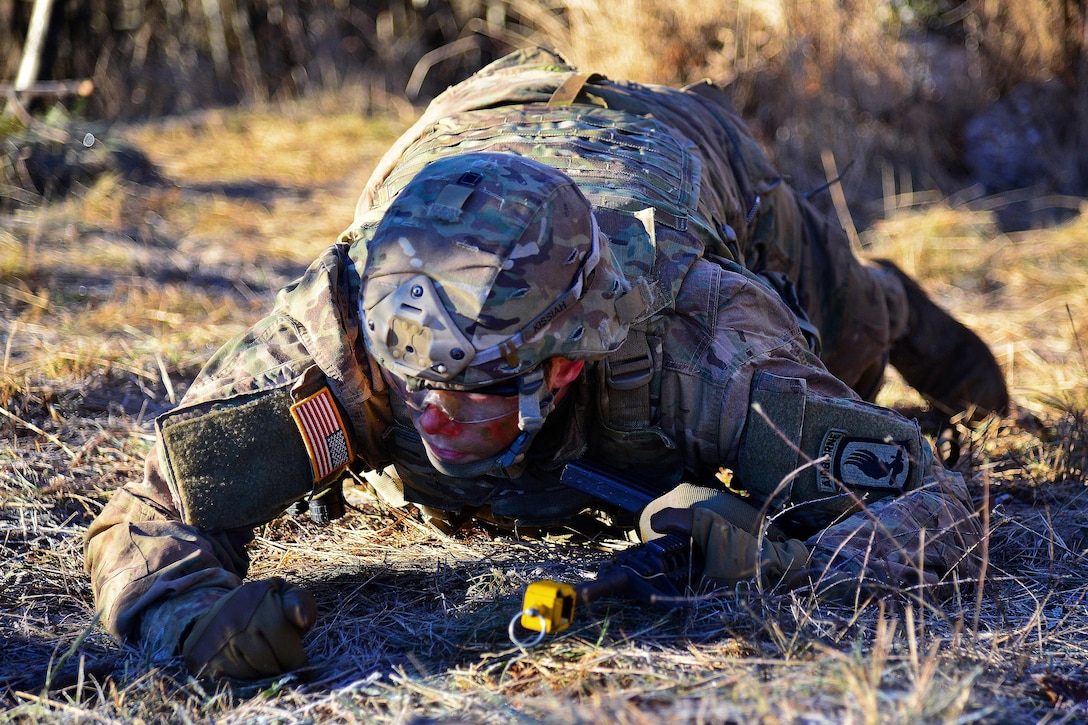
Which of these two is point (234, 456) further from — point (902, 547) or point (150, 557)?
point (902, 547)

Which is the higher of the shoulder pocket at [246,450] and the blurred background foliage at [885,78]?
the blurred background foliage at [885,78]

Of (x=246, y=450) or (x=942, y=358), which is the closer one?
(x=246, y=450)

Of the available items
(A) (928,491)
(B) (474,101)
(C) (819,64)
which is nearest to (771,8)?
(C) (819,64)

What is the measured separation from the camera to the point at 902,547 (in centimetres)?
221

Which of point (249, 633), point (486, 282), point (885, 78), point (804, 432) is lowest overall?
point (249, 633)

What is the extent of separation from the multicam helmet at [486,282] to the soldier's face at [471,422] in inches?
2.0

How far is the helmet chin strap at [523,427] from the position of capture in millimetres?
2189

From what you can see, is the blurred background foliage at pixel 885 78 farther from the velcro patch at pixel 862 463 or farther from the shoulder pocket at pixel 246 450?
the shoulder pocket at pixel 246 450

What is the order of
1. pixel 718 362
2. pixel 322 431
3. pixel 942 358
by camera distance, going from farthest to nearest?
1. pixel 942 358
2. pixel 718 362
3. pixel 322 431

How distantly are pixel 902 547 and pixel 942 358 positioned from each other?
6.37 feet

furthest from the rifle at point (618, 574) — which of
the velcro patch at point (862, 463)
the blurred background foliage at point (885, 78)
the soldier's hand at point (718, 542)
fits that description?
the blurred background foliage at point (885, 78)

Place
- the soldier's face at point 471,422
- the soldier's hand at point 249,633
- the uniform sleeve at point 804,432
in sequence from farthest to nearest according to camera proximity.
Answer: the uniform sleeve at point 804,432
the soldier's face at point 471,422
the soldier's hand at point 249,633

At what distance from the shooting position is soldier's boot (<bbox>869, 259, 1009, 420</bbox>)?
12.8ft

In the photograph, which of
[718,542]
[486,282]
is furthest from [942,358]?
[486,282]
